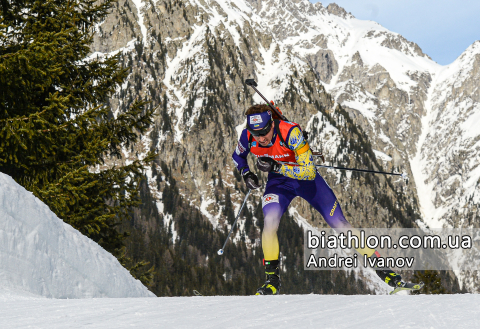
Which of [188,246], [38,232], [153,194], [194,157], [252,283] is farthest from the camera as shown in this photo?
[194,157]

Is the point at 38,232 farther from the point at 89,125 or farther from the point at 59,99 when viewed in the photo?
the point at 89,125

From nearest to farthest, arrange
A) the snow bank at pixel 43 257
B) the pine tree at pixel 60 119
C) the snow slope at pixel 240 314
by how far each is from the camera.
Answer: the snow slope at pixel 240 314 < the snow bank at pixel 43 257 < the pine tree at pixel 60 119

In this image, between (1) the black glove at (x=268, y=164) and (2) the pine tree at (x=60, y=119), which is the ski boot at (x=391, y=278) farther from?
(2) the pine tree at (x=60, y=119)

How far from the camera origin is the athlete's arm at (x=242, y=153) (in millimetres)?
7375

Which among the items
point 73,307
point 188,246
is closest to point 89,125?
point 73,307

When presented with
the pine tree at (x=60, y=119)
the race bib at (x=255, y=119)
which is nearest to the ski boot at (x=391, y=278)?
the race bib at (x=255, y=119)

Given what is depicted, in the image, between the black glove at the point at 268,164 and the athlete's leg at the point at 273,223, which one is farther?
the black glove at the point at 268,164

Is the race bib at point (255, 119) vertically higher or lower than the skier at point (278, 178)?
higher

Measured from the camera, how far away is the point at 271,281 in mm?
6656

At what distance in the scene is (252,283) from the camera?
319 feet

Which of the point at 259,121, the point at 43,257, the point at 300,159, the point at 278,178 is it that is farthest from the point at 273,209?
the point at 43,257

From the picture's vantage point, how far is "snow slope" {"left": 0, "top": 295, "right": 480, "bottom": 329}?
2877mm

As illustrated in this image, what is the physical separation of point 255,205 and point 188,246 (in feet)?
136

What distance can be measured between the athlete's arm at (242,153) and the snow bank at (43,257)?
287 centimetres
